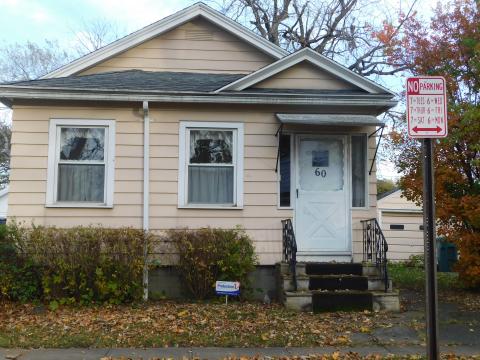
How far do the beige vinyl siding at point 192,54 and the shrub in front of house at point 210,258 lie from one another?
4.03 meters

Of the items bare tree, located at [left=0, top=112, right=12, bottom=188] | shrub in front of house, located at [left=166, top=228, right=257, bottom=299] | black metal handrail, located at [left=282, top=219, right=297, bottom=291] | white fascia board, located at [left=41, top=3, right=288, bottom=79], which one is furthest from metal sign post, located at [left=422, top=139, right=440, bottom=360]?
bare tree, located at [left=0, top=112, right=12, bottom=188]

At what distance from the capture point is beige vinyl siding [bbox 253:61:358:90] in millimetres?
9672

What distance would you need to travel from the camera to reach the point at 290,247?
8539 millimetres

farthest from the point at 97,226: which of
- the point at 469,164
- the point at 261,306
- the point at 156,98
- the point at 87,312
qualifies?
the point at 469,164

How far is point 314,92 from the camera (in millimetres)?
9336

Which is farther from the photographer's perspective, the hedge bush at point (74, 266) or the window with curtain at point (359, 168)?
the window with curtain at point (359, 168)

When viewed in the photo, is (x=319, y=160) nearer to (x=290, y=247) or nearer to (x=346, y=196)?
(x=346, y=196)

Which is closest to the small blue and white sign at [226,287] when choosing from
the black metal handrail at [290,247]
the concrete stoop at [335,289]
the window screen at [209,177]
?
the concrete stoop at [335,289]

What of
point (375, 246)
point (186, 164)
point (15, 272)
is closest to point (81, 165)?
point (186, 164)

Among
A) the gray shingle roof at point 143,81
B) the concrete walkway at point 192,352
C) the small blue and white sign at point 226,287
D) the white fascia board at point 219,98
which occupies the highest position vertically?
the gray shingle roof at point 143,81

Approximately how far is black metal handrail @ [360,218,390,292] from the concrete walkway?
7.11 ft

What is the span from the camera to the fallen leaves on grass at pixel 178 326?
20.4ft

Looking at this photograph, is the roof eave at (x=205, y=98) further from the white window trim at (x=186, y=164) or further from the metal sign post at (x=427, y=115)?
the metal sign post at (x=427, y=115)

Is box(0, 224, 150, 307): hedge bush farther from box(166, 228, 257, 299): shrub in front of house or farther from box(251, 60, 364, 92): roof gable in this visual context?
box(251, 60, 364, 92): roof gable
